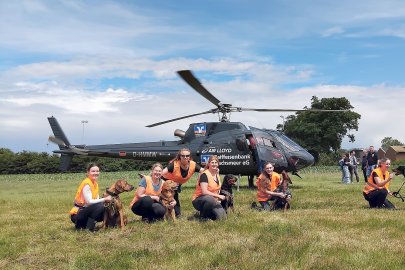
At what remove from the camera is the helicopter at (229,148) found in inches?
663

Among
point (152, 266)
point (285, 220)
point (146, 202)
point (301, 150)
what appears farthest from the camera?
point (301, 150)

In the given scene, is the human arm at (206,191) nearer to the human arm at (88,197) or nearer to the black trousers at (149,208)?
the black trousers at (149,208)

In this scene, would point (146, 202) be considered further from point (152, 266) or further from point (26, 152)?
point (26, 152)

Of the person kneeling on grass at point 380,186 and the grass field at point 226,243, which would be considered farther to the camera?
the person kneeling on grass at point 380,186

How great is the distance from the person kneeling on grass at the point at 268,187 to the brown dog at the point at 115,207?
3.56m

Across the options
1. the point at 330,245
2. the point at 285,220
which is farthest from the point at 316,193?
the point at 330,245

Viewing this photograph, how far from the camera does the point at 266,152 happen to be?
16.8 meters

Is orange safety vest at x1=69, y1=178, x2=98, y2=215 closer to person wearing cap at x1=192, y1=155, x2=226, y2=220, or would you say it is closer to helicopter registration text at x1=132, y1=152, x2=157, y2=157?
person wearing cap at x1=192, y1=155, x2=226, y2=220

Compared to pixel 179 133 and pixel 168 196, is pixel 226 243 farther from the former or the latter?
pixel 179 133

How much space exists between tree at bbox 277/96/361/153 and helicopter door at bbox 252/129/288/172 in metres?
58.2

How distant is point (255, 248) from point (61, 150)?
16.4 meters

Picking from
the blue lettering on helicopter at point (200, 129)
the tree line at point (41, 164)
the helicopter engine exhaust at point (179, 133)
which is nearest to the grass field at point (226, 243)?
the blue lettering on helicopter at point (200, 129)

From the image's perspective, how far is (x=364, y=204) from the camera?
12.1 m

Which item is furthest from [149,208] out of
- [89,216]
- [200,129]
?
[200,129]
